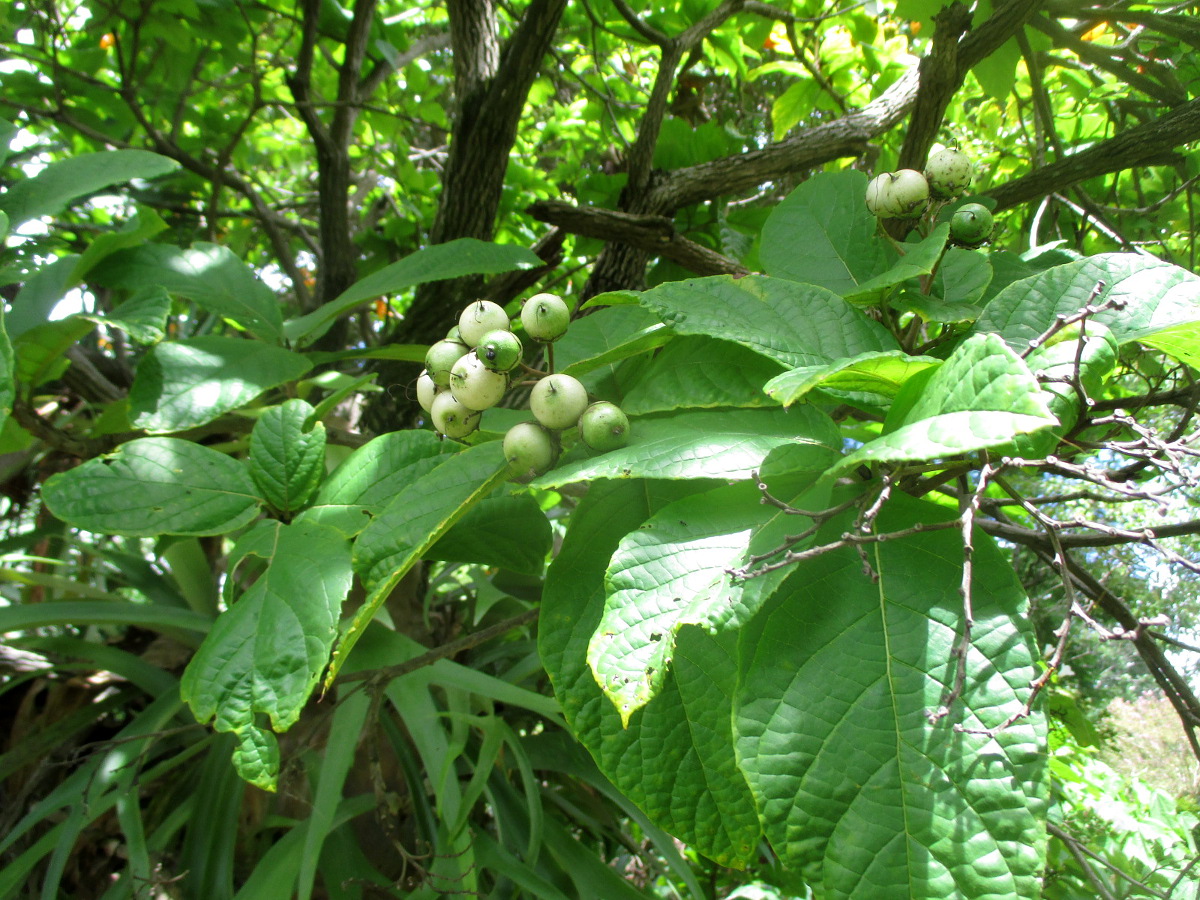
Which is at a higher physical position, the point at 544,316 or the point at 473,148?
the point at 473,148

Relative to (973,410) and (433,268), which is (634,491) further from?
(433,268)

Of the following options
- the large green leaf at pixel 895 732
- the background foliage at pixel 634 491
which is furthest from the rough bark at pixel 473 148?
the large green leaf at pixel 895 732

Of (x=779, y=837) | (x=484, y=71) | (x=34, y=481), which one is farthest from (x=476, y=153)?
(x=34, y=481)

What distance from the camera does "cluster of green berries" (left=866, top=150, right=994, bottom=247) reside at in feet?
2.22

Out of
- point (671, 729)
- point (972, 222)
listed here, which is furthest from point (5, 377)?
point (972, 222)

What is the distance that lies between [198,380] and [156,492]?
211 mm

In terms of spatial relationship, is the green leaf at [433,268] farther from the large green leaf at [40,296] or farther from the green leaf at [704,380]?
the green leaf at [704,380]

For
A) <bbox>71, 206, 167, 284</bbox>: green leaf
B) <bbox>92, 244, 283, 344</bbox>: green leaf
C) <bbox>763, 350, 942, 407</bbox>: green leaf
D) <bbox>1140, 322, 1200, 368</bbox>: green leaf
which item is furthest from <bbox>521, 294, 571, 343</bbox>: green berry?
<bbox>71, 206, 167, 284</bbox>: green leaf

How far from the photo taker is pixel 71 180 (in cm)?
108

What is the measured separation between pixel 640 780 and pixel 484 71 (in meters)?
1.46

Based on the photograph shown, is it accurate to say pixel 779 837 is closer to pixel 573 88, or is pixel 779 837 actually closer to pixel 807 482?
pixel 807 482

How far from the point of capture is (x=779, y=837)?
461mm

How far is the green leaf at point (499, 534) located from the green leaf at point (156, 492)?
0.23m

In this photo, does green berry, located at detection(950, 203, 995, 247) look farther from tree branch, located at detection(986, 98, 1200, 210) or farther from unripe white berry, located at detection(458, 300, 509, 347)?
tree branch, located at detection(986, 98, 1200, 210)
